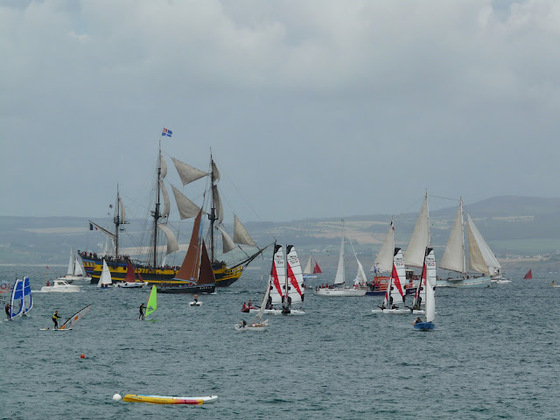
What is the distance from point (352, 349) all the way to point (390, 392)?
20645 millimetres

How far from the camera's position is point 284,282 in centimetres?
10638

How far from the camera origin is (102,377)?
208 ft

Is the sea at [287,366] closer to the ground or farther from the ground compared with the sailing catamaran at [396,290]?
closer to the ground

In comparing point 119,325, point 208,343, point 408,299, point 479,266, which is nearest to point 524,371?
point 208,343

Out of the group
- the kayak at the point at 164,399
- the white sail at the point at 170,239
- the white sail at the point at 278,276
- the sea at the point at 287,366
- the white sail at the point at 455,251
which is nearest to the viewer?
the sea at the point at 287,366

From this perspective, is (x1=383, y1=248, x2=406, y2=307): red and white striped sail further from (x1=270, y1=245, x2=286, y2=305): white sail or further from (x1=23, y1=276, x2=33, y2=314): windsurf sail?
(x1=23, y1=276, x2=33, y2=314): windsurf sail

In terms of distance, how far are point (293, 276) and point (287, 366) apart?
3625 cm

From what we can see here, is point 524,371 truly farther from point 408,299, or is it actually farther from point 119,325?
Answer: point 408,299

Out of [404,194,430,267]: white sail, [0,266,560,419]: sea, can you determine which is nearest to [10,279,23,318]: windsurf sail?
[0,266,560,419]: sea

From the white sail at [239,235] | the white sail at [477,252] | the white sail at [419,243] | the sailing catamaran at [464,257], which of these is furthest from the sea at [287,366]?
the white sail at [477,252]

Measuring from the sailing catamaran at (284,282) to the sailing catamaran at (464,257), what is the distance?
3127 inches

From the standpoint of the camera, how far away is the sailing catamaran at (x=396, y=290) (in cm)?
11541

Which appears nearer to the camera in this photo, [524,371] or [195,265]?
[524,371]

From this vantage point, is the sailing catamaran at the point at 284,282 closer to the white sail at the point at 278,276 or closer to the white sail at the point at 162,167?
the white sail at the point at 278,276
